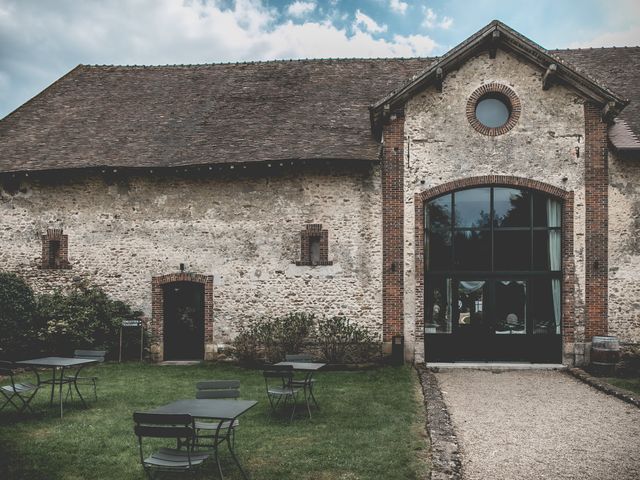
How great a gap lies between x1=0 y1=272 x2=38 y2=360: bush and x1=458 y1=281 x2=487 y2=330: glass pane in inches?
413

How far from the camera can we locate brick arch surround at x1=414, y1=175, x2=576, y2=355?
43.0 feet

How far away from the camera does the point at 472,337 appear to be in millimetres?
13453

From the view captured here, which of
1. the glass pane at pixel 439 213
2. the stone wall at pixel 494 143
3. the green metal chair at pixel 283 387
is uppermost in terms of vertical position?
the stone wall at pixel 494 143

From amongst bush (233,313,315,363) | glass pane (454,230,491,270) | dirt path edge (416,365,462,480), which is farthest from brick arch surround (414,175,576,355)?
dirt path edge (416,365,462,480)

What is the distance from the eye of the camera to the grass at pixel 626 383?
34.7 feet

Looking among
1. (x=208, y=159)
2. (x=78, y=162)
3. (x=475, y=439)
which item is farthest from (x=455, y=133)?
(x=78, y=162)

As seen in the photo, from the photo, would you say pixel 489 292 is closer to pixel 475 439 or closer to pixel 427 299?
pixel 427 299

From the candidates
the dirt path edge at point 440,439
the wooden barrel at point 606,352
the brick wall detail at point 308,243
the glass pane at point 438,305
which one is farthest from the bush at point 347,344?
the wooden barrel at point 606,352

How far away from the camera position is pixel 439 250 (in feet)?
44.9

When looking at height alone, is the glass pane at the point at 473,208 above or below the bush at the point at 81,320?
above

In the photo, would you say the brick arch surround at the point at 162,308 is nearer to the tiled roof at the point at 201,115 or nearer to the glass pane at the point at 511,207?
the tiled roof at the point at 201,115

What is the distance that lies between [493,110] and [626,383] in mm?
6784

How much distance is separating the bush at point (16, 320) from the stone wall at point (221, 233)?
3.56 ft

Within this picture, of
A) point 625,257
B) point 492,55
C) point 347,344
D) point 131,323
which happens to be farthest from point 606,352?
point 131,323
